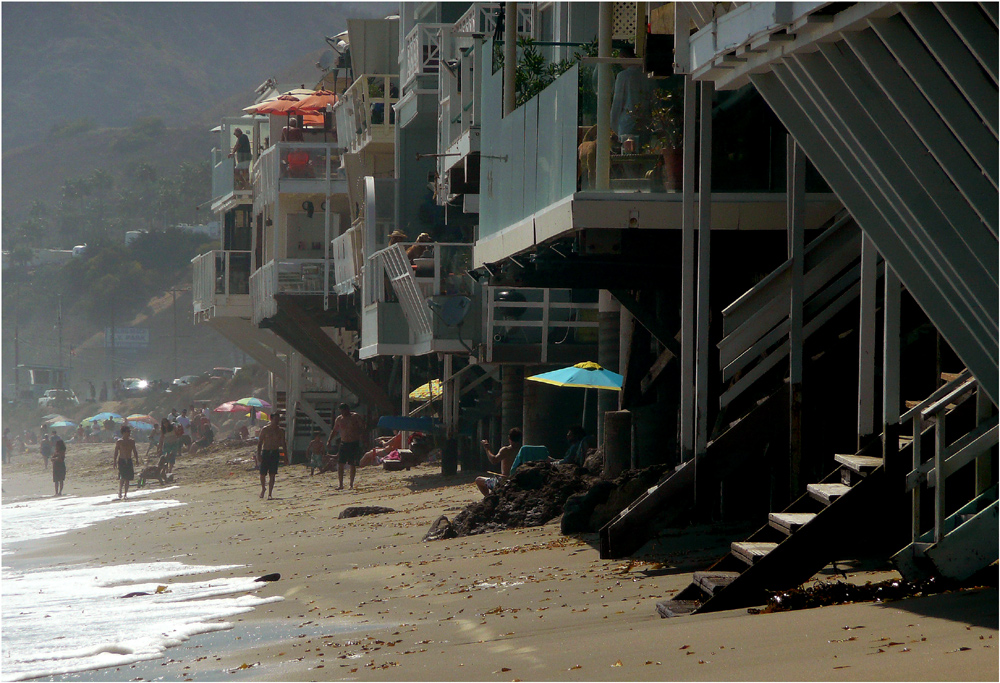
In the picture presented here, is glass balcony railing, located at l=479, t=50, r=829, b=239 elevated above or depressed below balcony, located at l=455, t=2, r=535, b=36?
below

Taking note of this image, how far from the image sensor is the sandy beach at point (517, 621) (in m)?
5.62

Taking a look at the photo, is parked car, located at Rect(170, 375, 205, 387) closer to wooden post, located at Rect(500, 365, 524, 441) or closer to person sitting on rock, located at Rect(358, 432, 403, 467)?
person sitting on rock, located at Rect(358, 432, 403, 467)

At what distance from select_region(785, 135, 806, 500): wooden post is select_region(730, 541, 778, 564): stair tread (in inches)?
54.9

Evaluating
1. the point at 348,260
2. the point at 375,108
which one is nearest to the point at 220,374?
the point at 348,260

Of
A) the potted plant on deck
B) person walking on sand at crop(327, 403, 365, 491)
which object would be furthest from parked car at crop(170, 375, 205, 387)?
the potted plant on deck

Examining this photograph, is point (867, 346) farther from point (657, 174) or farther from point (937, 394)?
point (657, 174)

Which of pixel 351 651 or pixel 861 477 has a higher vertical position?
pixel 861 477

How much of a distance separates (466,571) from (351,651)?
2906 millimetres

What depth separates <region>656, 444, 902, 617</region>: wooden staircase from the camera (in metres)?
7.07

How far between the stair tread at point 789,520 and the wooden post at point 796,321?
1.21 m

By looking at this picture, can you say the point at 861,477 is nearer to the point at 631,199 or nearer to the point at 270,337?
the point at 631,199

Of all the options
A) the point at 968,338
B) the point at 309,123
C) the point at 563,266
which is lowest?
the point at 968,338

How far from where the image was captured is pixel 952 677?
4.95 m

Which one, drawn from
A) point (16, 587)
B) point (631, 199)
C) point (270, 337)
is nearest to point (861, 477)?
point (631, 199)
